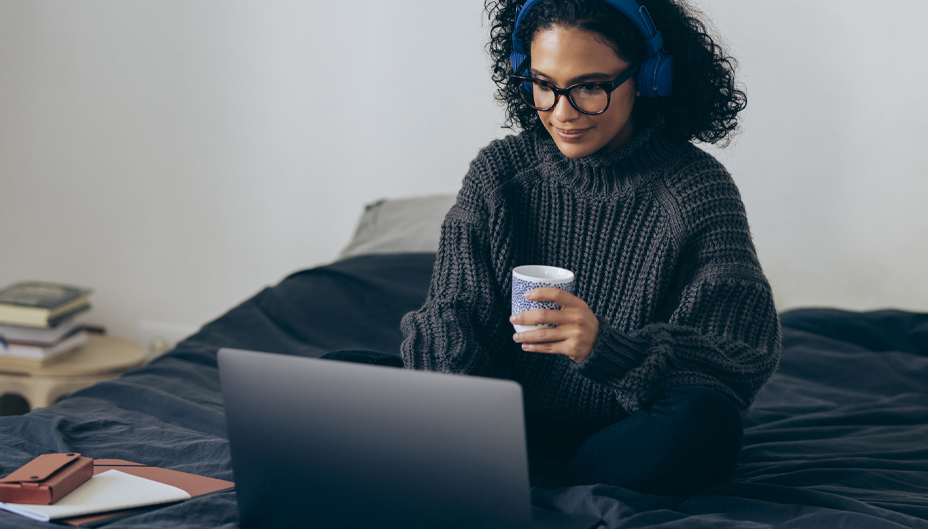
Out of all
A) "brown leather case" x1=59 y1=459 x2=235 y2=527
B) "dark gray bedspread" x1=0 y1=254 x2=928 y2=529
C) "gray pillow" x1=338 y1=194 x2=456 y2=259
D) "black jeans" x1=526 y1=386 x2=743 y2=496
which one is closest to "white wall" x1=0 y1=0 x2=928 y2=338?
"gray pillow" x1=338 y1=194 x2=456 y2=259

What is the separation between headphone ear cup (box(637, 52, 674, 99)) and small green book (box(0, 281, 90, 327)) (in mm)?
1638

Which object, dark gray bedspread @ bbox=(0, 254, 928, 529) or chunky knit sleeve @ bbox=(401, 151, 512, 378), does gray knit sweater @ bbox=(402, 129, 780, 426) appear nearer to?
chunky knit sleeve @ bbox=(401, 151, 512, 378)

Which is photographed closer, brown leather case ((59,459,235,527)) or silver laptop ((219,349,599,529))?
silver laptop ((219,349,599,529))

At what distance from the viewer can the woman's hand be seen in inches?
31.8

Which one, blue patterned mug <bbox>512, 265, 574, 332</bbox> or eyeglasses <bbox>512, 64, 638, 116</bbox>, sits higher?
eyeglasses <bbox>512, 64, 638, 116</bbox>

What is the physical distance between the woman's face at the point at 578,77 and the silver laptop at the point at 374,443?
478 millimetres

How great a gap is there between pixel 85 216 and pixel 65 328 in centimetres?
58

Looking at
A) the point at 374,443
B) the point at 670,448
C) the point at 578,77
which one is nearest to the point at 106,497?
the point at 374,443

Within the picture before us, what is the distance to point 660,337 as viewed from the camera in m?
0.92

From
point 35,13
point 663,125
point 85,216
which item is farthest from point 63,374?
point 663,125

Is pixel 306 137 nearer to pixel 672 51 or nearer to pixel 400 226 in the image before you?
pixel 400 226

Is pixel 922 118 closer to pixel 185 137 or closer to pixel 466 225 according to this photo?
pixel 466 225

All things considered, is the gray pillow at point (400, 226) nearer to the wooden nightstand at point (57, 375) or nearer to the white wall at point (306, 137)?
the white wall at point (306, 137)

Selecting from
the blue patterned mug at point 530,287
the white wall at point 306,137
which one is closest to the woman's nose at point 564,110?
the blue patterned mug at point 530,287
